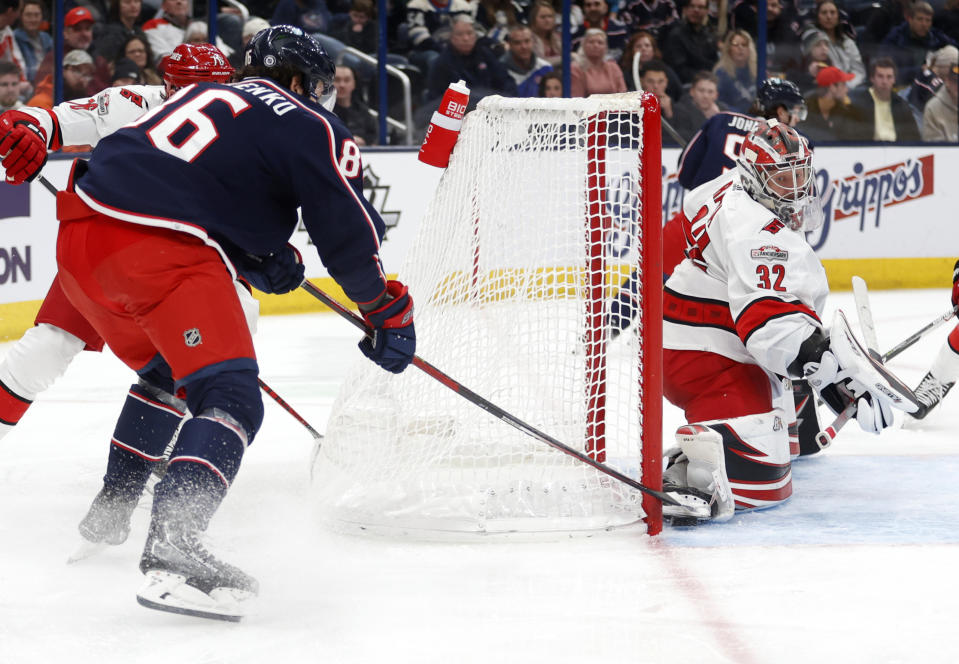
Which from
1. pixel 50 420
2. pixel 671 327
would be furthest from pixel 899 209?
pixel 50 420

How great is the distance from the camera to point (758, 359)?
7.82 feet

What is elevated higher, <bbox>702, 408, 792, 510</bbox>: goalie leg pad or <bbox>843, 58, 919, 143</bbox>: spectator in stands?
<bbox>702, 408, 792, 510</bbox>: goalie leg pad

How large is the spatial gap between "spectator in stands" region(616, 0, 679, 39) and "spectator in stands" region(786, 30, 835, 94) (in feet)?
2.55

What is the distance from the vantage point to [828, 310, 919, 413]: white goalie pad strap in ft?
7.61

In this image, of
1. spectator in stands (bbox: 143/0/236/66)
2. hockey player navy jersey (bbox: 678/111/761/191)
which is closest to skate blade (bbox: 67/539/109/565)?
hockey player navy jersey (bbox: 678/111/761/191)

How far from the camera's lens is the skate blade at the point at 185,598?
5.65 feet

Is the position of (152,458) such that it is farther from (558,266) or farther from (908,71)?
(908,71)

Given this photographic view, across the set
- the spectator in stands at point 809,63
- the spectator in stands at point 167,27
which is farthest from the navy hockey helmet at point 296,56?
the spectator in stands at point 809,63

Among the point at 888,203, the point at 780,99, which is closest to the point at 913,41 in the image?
the point at 888,203

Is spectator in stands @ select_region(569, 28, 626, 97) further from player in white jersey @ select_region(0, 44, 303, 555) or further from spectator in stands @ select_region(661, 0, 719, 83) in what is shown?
player in white jersey @ select_region(0, 44, 303, 555)

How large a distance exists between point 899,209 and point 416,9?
2818 mm

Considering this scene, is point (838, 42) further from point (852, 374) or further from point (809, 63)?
point (852, 374)

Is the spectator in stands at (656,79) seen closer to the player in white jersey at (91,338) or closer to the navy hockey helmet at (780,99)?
the navy hockey helmet at (780,99)

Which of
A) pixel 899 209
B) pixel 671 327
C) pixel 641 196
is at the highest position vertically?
pixel 641 196
